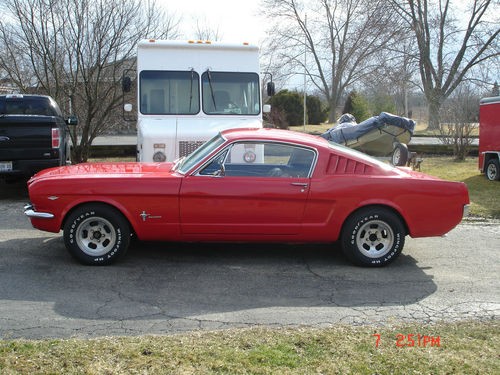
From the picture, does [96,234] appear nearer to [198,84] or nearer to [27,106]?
[198,84]

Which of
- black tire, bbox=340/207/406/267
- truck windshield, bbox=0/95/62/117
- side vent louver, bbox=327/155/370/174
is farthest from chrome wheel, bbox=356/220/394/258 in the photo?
truck windshield, bbox=0/95/62/117

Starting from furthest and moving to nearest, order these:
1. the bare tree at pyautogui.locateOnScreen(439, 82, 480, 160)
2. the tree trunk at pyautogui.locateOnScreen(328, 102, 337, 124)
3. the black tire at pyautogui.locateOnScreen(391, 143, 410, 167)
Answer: the tree trunk at pyautogui.locateOnScreen(328, 102, 337, 124) < the bare tree at pyautogui.locateOnScreen(439, 82, 480, 160) < the black tire at pyautogui.locateOnScreen(391, 143, 410, 167)

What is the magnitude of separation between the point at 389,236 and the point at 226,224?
1.87 m

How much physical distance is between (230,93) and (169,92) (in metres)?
1.12

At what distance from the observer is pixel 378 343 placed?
400 cm

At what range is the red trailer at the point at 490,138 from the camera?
14047 millimetres

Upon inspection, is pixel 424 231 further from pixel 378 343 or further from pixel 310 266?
pixel 378 343

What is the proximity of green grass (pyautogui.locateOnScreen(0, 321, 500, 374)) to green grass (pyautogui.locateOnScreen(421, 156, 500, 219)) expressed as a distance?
20.7 feet

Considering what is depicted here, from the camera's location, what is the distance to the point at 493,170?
1412 centimetres

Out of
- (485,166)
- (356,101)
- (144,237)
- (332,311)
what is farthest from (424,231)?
(356,101)

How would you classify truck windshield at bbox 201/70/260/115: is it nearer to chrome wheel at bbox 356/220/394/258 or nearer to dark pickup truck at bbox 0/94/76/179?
dark pickup truck at bbox 0/94/76/179

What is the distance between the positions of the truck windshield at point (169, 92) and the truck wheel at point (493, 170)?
8484mm

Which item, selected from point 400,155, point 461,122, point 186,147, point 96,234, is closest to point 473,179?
point 400,155

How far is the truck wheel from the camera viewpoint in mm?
13883
